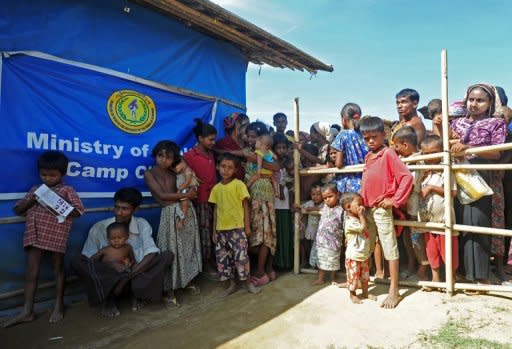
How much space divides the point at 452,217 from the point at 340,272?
1445 millimetres

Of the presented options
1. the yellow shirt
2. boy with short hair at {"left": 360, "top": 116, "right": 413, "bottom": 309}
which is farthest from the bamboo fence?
the yellow shirt

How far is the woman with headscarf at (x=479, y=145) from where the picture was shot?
3316 mm

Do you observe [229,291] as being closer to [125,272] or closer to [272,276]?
[272,276]

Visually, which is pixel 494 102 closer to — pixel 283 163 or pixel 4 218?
pixel 283 163

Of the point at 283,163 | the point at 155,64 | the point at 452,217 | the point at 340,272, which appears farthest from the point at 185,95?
the point at 452,217

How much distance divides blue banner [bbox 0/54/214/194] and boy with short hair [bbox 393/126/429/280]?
2754mm

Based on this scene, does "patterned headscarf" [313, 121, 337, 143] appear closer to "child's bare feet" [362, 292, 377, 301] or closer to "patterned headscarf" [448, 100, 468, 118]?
"patterned headscarf" [448, 100, 468, 118]

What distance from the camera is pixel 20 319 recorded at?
3.05 meters

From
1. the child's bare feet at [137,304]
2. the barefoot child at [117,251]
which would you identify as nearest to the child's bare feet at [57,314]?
the barefoot child at [117,251]

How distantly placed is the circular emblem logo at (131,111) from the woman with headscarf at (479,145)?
341cm

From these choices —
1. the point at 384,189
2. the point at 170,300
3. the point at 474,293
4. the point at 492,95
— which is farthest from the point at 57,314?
the point at 492,95

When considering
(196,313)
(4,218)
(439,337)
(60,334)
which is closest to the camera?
(439,337)

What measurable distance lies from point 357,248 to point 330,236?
53 centimetres

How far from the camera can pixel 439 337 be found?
2.55 m
